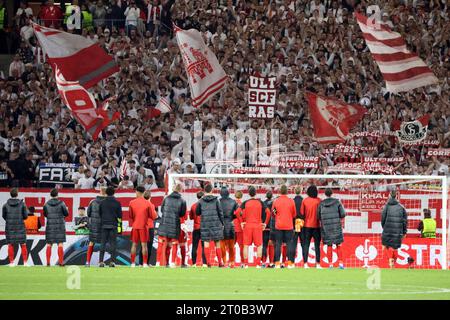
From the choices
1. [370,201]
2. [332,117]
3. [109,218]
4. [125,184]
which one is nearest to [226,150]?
[125,184]

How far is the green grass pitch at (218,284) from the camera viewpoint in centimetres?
1856

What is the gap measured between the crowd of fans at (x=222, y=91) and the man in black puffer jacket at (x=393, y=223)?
4181 millimetres

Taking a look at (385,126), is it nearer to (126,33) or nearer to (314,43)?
(314,43)

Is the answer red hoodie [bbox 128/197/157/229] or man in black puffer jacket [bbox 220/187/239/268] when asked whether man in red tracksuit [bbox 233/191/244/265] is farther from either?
red hoodie [bbox 128/197/157/229]

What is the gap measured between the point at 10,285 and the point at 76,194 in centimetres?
1134

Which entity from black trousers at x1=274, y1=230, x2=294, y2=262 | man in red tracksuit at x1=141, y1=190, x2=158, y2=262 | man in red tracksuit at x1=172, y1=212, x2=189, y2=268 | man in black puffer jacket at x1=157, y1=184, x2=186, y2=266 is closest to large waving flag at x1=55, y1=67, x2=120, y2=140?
man in red tracksuit at x1=141, y1=190, x2=158, y2=262

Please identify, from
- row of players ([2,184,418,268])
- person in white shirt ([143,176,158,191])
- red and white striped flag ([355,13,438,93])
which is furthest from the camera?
red and white striped flag ([355,13,438,93])

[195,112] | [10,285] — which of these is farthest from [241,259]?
[10,285]

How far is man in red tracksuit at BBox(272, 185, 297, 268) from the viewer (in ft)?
90.3

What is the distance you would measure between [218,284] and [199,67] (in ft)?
43.6

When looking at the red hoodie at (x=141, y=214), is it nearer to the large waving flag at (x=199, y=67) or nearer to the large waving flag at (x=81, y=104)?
the large waving flag at (x=81, y=104)

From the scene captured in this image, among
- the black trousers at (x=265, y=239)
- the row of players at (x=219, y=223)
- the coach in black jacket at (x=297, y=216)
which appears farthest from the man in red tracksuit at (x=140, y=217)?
the coach in black jacket at (x=297, y=216)

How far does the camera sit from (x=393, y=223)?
28469 mm

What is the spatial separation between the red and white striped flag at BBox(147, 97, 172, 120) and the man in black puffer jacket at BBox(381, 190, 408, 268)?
28.2ft
